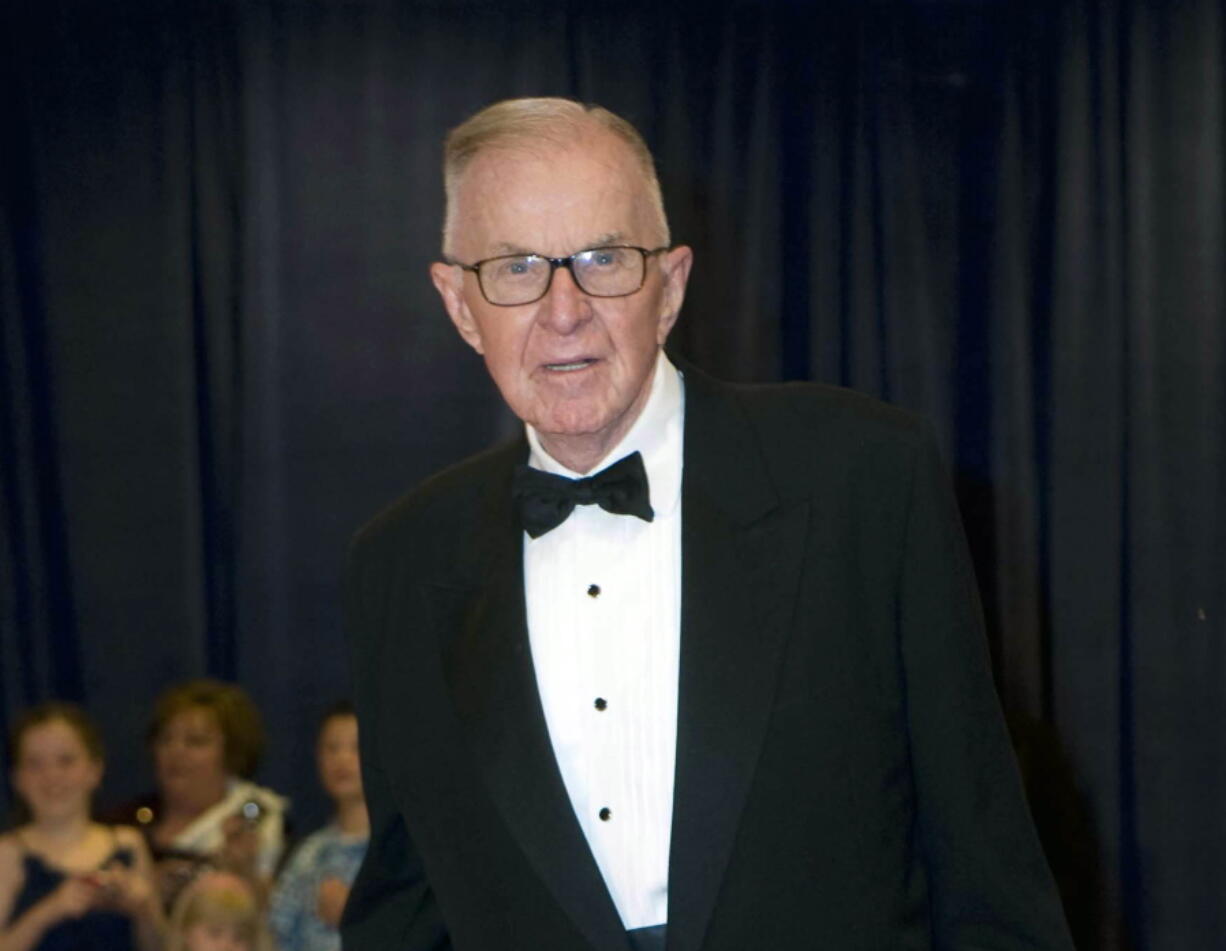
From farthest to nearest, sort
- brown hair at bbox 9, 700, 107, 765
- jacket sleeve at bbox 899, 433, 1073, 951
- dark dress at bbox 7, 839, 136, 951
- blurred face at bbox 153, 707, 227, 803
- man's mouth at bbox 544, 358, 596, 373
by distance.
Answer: blurred face at bbox 153, 707, 227, 803 → brown hair at bbox 9, 700, 107, 765 → dark dress at bbox 7, 839, 136, 951 → man's mouth at bbox 544, 358, 596, 373 → jacket sleeve at bbox 899, 433, 1073, 951

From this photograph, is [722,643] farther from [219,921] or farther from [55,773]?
[55,773]

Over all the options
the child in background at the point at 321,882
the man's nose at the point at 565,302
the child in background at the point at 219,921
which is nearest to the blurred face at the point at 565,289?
the man's nose at the point at 565,302

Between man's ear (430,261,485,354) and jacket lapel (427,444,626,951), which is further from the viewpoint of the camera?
man's ear (430,261,485,354)

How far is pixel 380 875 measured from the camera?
5.76 feet

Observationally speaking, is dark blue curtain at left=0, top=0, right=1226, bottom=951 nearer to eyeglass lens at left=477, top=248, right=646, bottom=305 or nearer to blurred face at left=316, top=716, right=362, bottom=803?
blurred face at left=316, top=716, right=362, bottom=803

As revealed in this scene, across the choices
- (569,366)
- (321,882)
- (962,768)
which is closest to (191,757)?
(321,882)

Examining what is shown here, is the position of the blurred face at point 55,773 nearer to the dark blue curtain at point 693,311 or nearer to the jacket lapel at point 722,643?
the dark blue curtain at point 693,311

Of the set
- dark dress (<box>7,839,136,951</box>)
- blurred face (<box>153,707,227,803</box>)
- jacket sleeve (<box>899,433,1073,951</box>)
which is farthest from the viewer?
blurred face (<box>153,707,227,803</box>)

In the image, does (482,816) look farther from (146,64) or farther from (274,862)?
(146,64)

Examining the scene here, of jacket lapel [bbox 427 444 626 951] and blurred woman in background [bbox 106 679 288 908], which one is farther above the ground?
jacket lapel [bbox 427 444 626 951]

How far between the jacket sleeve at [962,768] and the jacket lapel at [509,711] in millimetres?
301

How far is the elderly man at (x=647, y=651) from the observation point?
5.13 feet

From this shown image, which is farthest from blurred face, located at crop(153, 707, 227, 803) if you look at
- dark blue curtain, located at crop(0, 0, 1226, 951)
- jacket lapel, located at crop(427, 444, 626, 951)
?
jacket lapel, located at crop(427, 444, 626, 951)

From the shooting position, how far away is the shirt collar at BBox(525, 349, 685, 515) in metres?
1.75
